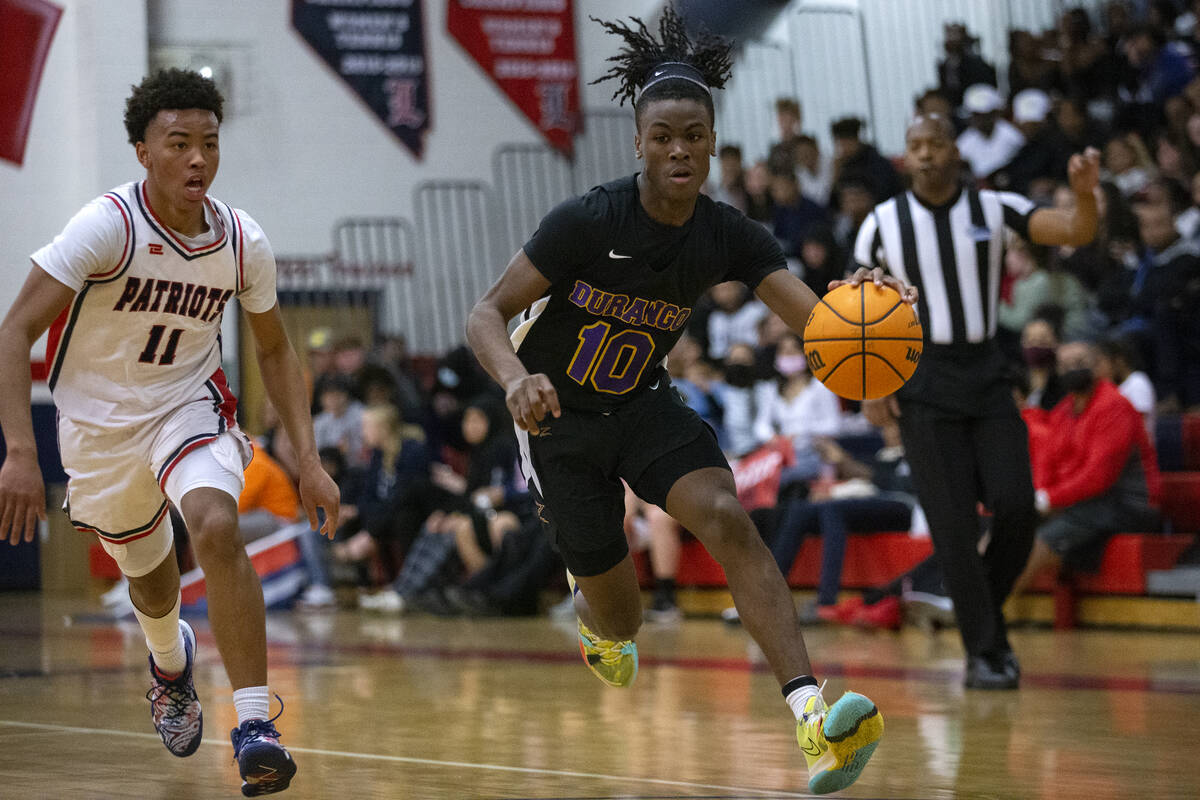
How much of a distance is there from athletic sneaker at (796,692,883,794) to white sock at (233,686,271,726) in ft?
4.86

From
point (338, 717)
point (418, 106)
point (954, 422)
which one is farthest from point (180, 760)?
point (418, 106)

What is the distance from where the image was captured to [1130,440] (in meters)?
9.33

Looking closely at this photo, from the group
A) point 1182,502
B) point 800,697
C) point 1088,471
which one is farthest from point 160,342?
point 1182,502

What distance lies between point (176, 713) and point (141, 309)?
4.40 feet

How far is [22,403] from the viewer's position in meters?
4.43

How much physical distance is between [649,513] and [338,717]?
17.1 feet

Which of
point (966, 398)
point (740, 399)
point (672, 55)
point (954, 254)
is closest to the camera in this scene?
point (672, 55)

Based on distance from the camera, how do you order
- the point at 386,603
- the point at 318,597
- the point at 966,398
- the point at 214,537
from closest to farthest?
the point at 214,537, the point at 966,398, the point at 386,603, the point at 318,597

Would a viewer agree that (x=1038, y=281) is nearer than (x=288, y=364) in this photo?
No

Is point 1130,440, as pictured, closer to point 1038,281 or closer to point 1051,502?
point 1051,502

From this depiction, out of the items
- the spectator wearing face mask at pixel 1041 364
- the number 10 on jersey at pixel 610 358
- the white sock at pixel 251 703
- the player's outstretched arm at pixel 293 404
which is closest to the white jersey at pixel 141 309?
the player's outstretched arm at pixel 293 404

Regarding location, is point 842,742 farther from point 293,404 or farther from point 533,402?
point 293,404

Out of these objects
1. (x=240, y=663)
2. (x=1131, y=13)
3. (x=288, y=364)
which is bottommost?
(x=240, y=663)

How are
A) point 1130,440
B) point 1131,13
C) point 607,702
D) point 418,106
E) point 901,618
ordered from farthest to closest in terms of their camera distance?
point 418,106, point 1131,13, point 901,618, point 1130,440, point 607,702
